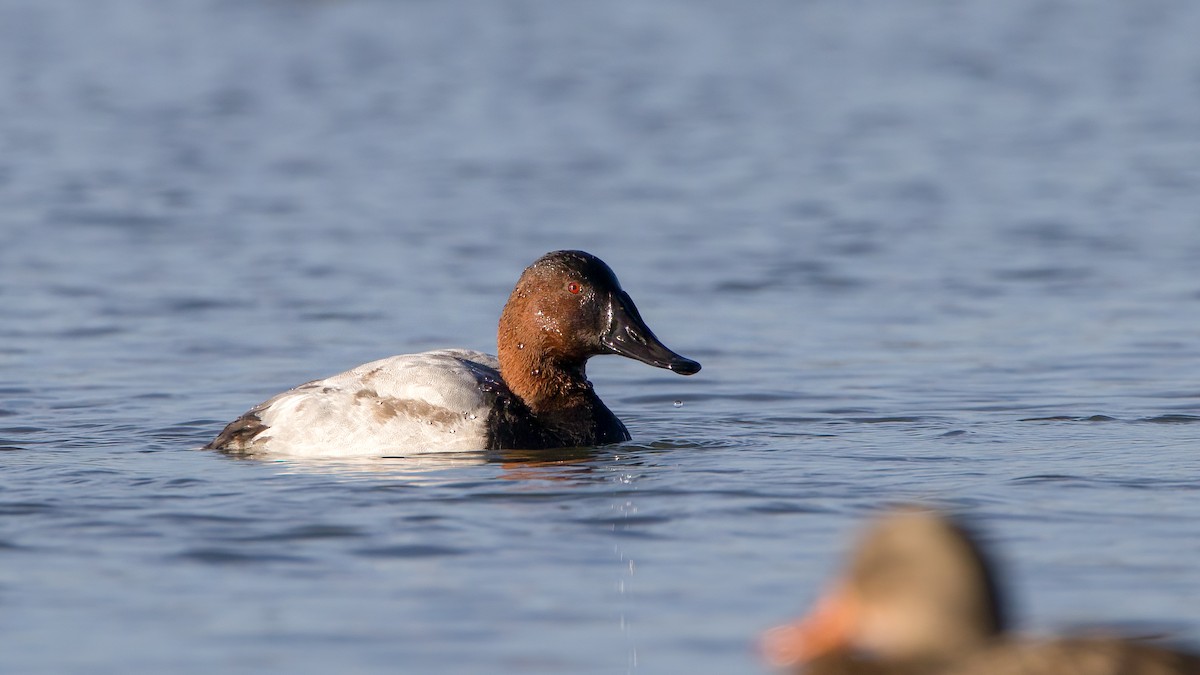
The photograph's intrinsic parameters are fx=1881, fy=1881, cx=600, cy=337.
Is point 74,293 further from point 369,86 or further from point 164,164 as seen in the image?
point 369,86

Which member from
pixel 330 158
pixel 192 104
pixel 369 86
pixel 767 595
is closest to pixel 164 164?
pixel 330 158

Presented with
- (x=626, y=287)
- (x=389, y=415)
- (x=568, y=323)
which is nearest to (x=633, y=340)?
(x=568, y=323)

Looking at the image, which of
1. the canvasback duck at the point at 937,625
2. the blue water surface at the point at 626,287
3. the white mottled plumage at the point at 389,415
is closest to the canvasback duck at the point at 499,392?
the white mottled plumage at the point at 389,415

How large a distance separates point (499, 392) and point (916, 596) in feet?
18.5

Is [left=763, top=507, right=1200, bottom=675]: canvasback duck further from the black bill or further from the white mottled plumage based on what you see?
the black bill

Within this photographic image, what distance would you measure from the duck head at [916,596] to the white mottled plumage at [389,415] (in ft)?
16.7

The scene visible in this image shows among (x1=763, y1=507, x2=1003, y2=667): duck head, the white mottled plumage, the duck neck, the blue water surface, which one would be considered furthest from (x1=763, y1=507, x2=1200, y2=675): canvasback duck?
the duck neck

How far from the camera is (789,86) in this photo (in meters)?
26.7

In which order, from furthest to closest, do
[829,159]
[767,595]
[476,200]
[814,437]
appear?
[829,159]
[476,200]
[814,437]
[767,595]

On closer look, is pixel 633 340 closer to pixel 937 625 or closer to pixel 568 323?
pixel 568 323

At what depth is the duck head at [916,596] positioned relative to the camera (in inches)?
175

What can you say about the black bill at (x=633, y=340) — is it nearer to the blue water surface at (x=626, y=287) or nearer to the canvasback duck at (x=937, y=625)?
the blue water surface at (x=626, y=287)

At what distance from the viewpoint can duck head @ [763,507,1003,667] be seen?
175 inches

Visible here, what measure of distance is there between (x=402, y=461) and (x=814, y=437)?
228cm
